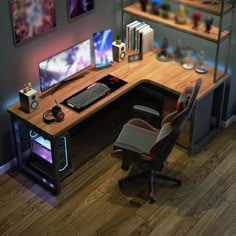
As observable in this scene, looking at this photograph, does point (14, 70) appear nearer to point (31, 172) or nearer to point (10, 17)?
point (10, 17)

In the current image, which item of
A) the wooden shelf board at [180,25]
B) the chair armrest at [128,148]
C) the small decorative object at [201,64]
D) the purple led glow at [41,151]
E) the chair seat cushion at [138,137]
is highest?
the wooden shelf board at [180,25]

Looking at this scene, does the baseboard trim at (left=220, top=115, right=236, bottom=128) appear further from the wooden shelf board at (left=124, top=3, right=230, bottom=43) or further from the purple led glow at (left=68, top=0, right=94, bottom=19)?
the purple led glow at (left=68, top=0, right=94, bottom=19)

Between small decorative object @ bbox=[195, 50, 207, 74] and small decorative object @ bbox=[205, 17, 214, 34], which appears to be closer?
small decorative object @ bbox=[205, 17, 214, 34]

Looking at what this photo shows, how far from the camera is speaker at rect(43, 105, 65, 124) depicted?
4164mm

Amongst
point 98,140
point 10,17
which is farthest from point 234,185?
point 10,17

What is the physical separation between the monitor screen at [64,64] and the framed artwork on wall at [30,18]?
0.26 meters

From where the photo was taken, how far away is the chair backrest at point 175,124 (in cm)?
382

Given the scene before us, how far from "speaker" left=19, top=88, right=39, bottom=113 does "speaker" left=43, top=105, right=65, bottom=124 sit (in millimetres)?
129

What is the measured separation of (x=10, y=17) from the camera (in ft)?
13.4

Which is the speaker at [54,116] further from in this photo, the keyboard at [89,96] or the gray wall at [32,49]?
the gray wall at [32,49]

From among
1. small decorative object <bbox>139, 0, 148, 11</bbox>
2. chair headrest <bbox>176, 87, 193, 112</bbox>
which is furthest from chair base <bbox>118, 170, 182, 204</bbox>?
small decorative object <bbox>139, 0, 148, 11</bbox>

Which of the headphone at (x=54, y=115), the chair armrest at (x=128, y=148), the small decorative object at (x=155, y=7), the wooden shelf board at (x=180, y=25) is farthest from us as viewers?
the small decorative object at (x=155, y=7)

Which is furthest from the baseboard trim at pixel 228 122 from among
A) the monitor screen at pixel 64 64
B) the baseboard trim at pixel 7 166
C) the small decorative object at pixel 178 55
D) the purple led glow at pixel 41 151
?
the baseboard trim at pixel 7 166

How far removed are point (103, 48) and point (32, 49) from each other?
2.48ft
